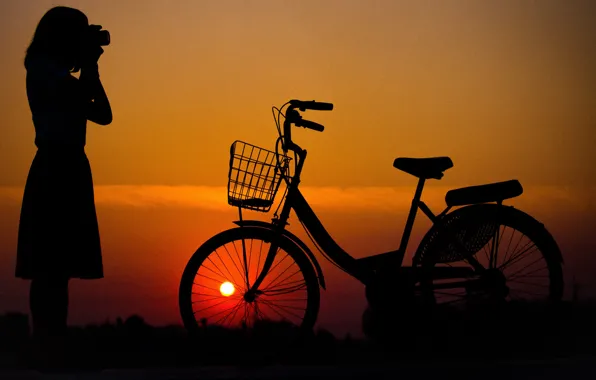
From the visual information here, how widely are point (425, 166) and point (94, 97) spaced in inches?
89.6

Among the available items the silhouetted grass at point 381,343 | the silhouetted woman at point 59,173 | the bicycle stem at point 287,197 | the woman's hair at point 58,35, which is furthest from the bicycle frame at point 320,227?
the woman's hair at point 58,35

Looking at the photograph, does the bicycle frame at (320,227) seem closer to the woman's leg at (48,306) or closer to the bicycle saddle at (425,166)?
the bicycle saddle at (425,166)

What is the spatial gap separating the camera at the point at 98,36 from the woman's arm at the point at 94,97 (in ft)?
0.60

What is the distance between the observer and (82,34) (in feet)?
18.6

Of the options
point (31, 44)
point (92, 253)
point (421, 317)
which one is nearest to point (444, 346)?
point (421, 317)

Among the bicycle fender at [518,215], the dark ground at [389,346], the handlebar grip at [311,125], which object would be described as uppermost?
the handlebar grip at [311,125]

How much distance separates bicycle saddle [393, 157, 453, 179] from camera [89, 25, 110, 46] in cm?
217

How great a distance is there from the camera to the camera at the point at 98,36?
572cm

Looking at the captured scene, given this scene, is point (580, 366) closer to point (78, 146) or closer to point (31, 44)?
point (78, 146)

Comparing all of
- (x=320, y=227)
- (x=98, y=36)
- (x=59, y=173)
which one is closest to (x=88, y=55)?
(x=98, y=36)

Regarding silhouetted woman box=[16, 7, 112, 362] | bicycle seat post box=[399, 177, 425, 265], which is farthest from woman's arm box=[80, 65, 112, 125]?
bicycle seat post box=[399, 177, 425, 265]

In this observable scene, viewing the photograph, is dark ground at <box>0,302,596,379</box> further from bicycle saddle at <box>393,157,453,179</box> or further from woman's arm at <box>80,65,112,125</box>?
woman's arm at <box>80,65,112,125</box>

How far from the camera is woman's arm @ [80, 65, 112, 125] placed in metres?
5.63

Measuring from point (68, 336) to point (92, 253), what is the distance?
0.62 meters
